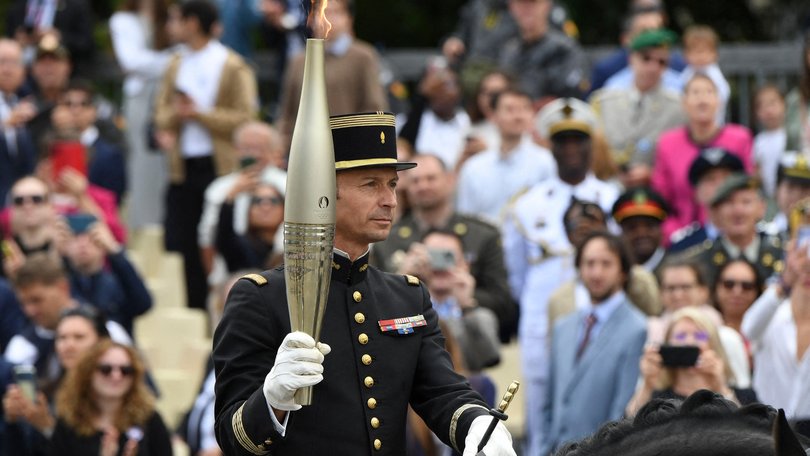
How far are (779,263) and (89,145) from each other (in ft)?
21.1

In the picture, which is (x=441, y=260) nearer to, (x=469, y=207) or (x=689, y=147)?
(x=469, y=207)

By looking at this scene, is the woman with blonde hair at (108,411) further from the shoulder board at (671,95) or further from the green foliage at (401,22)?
the green foliage at (401,22)

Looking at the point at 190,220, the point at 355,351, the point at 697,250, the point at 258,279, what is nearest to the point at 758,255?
the point at 697,250

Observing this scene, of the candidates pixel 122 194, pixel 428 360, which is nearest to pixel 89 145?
pixel 122 194

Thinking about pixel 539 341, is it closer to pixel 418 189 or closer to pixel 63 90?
pixel 418 189

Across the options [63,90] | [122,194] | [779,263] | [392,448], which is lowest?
[392,448]

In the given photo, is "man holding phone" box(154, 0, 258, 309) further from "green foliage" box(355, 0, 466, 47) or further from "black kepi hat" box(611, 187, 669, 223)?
"green foliage" box(355, 0, 466, 47)

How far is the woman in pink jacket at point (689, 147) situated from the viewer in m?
12.2

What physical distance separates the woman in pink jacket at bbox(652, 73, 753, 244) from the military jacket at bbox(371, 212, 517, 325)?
5.75ft

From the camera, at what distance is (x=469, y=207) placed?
12594 millimetres

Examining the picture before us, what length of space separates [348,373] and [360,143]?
638mm

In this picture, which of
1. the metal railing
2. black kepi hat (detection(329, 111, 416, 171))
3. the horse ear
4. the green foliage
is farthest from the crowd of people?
the green foliage

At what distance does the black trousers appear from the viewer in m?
13.8

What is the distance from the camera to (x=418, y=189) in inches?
429
